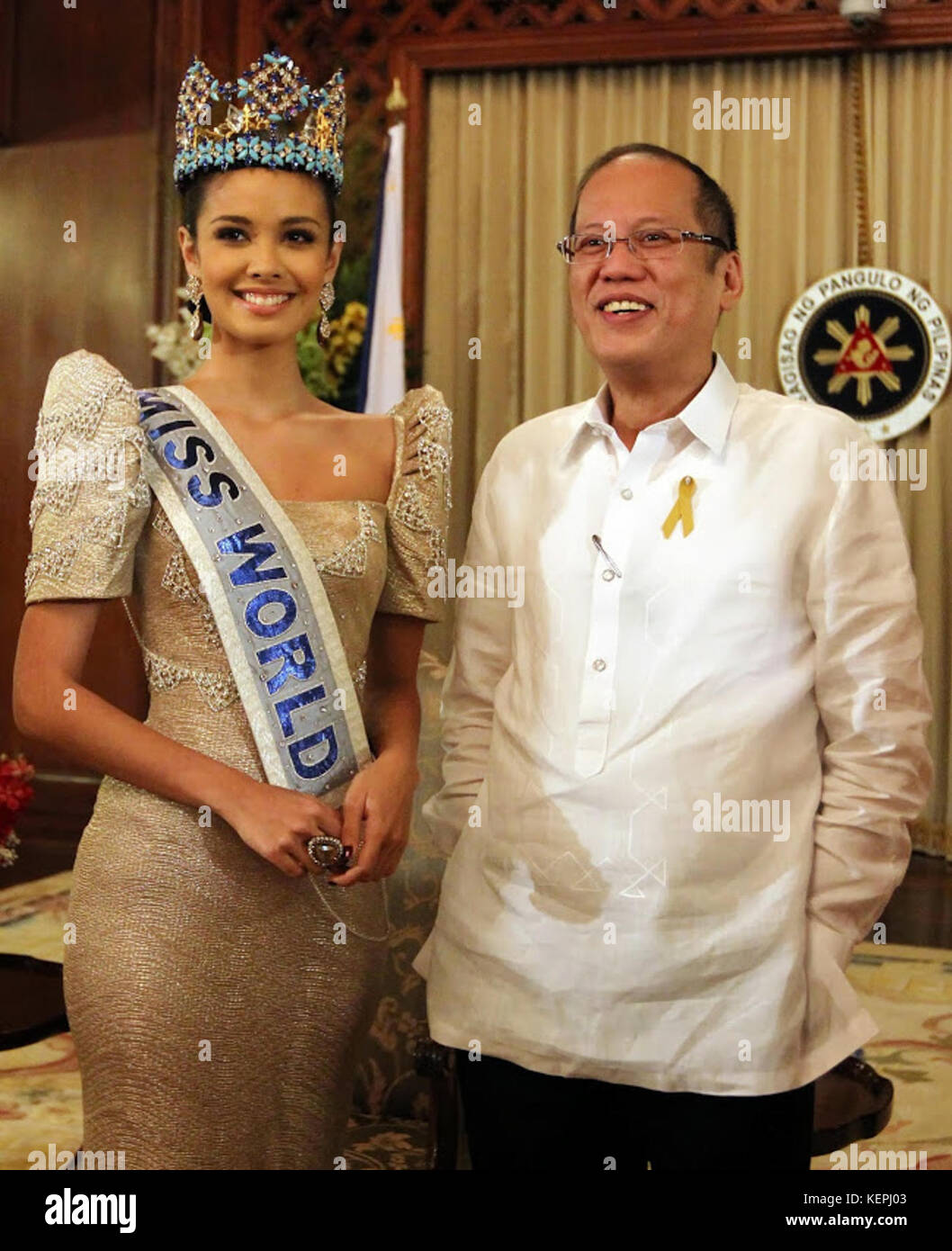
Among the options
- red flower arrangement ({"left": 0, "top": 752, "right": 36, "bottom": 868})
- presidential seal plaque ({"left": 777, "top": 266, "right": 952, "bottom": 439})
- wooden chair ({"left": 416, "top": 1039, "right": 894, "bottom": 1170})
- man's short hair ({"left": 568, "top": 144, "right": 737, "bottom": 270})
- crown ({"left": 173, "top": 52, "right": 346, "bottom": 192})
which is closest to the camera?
crown ({"left": 173, "top": 52, "right": 346, "bottom": 192})

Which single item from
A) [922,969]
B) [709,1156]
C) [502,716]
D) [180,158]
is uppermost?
[180,158]

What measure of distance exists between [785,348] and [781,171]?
65 cm

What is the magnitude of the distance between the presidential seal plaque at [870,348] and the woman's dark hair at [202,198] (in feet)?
13.5

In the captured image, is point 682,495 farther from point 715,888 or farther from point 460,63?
point 460,63

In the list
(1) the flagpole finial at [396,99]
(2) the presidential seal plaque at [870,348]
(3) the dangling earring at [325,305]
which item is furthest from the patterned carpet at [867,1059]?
(1) the flagpole finial at [396,99]

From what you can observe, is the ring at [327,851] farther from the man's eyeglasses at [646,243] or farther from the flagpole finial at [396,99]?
the flagpole finial at [396,99]

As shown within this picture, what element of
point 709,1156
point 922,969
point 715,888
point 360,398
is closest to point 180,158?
point 715,888

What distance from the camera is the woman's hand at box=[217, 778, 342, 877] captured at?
136 cm

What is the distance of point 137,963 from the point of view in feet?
4.65

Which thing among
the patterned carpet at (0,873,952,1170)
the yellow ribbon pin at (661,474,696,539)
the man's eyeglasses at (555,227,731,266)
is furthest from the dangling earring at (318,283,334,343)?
the patterned carpet at (0,873,952,1170)

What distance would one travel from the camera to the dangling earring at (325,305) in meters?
1.55

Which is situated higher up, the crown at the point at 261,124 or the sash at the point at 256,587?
the crown at the point at 261,124

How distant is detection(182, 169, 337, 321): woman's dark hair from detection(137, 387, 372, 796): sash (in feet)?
0.49

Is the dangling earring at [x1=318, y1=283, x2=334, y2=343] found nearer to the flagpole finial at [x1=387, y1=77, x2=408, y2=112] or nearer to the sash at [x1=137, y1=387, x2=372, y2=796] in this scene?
the sash at [x1=137, y1=387, x2=372, y2=796]
